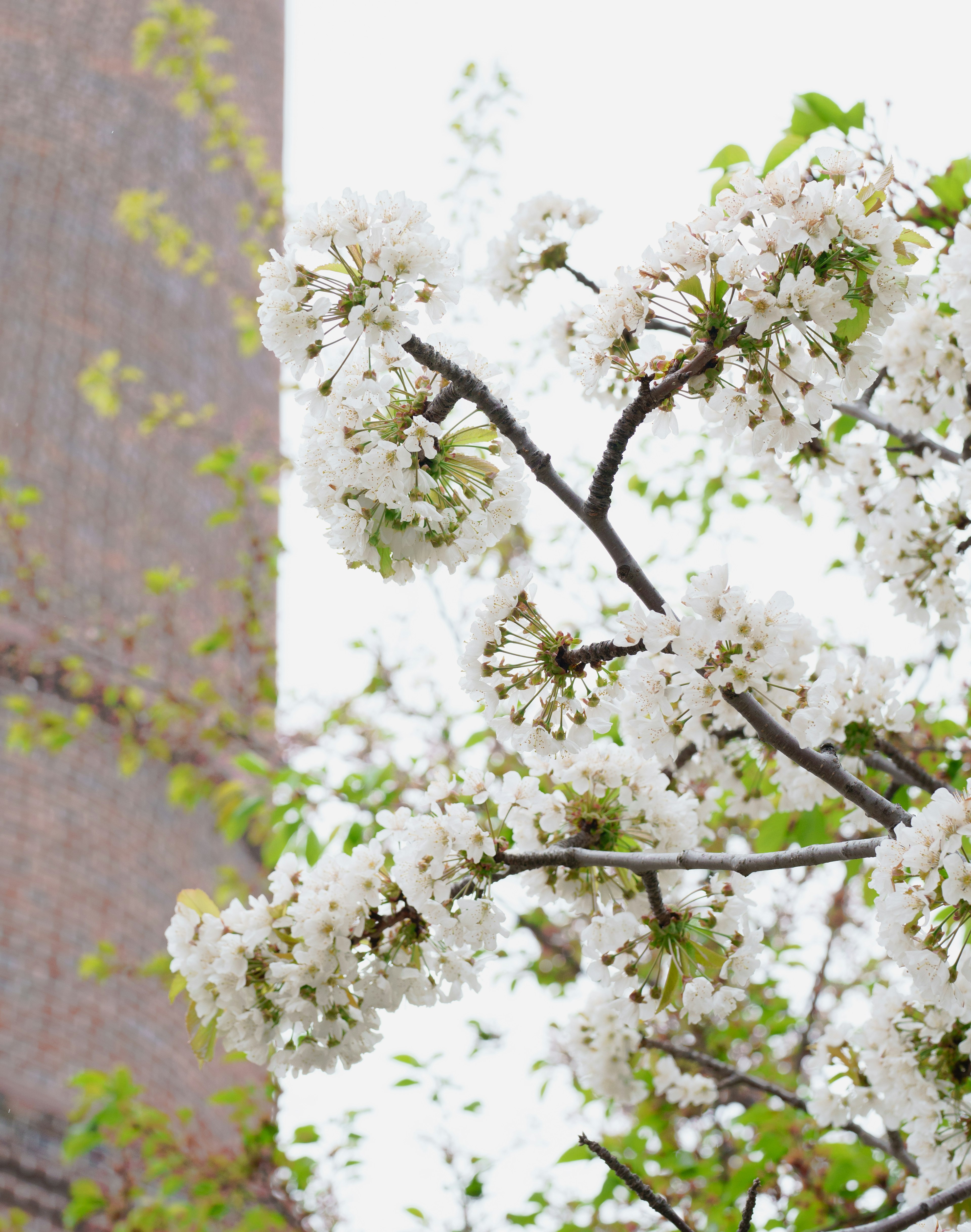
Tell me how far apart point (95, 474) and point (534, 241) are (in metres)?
6.89

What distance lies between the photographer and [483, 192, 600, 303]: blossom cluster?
104 inches

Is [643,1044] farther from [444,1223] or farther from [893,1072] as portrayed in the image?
[444,1223]

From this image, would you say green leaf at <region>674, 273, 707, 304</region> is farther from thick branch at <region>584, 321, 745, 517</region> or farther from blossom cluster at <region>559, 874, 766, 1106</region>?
blossom cluster at <region>559, 874, 766, 1106</region>

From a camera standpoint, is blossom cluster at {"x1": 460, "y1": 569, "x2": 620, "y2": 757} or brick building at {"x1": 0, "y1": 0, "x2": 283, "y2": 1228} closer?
blossom cluster at {"x1": 460, "y1": 569, "x2": 620, "y2": 757}

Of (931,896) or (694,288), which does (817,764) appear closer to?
(931,896)

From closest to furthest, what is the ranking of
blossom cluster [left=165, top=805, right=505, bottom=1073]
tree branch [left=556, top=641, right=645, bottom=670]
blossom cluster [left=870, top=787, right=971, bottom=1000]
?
blossom cluster [left=870, top=787, right=971, bottom=1000] → tree branch [left=556, top=641, right=645, bottom=670] → blossom cluster [left=165, top=805, right=505, bottom=1073]

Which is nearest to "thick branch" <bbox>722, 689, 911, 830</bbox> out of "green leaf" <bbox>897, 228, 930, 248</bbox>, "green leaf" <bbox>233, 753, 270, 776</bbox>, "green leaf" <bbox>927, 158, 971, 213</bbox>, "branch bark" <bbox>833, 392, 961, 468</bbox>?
"green leaf" <bbox>897, 228, 930, 248</bbox>

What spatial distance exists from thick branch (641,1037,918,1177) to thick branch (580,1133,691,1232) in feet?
3.68

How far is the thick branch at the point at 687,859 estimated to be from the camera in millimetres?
1562

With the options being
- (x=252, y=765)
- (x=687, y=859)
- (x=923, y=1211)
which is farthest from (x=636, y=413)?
(x=252, y=765)

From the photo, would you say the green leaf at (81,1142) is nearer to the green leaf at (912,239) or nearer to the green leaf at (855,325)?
the green leaf at (855,325)

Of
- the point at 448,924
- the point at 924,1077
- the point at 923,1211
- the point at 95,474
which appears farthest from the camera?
the point at 95,474

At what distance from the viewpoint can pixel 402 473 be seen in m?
1.59

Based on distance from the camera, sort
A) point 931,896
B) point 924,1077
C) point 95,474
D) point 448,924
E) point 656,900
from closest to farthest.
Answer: point 931,896 < point 448,924 < point 656,900 < point 924,1077 < point 95,474
